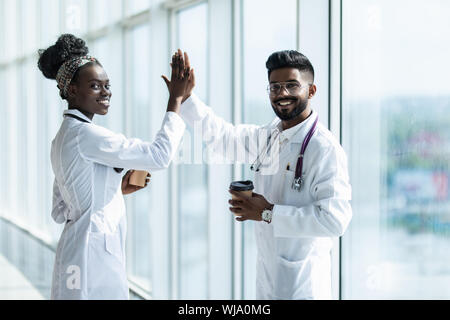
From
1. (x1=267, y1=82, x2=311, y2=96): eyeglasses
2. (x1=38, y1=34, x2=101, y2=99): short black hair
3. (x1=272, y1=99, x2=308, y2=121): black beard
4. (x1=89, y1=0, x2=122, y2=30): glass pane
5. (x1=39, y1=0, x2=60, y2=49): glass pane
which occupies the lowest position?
(x1=272, y1=99, x2=308, y2=121): black beard

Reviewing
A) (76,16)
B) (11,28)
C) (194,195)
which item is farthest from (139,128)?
(11,28)

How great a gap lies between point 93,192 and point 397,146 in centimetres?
128

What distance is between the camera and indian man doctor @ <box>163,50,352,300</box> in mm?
1644

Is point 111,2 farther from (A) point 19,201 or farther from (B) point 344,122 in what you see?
(A) point 19,201

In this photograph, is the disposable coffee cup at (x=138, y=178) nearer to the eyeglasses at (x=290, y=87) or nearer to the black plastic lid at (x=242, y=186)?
the black plastic lid at (x=242, y=186)

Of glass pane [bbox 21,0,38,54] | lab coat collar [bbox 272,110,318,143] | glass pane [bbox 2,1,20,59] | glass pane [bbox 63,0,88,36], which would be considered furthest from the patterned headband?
glass pane [bbox 2,1,20,59]

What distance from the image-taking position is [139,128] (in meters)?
4.09

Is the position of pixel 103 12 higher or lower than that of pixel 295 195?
higher

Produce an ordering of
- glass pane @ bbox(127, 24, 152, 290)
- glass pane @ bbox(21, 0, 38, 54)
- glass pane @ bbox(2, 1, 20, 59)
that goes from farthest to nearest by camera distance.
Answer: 1. glass pane @ bbox(2, 1, 20, 59)
2. glass pane @ bbox(21, 0, 38, 54)
3. glass pane @ bbox(127, 24, 152, 290)

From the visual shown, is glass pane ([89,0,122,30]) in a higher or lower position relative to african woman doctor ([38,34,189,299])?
higher

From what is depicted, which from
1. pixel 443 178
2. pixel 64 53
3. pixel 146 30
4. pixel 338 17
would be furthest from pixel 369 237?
pixel 146 30

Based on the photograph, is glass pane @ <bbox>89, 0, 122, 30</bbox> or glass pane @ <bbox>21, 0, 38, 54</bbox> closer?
glass pane @ <bbox>89, 0, 122, 30</bbox>

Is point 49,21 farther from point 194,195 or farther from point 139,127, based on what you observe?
point 194,195

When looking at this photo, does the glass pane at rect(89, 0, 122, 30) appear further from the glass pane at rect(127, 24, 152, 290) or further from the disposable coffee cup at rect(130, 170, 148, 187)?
the disposable coffee cup at rect(130, 170, 148, 187)
